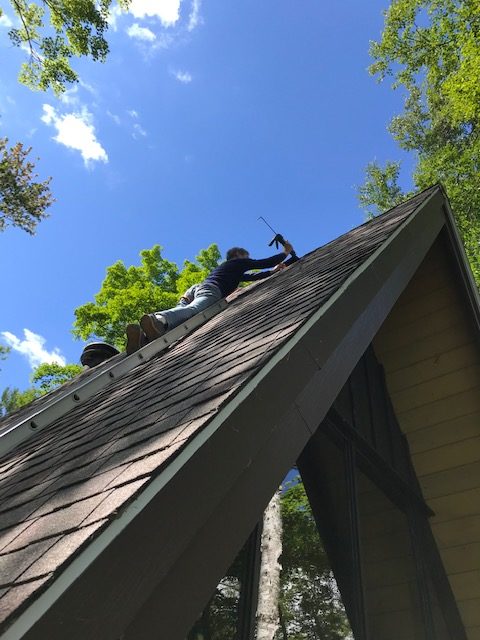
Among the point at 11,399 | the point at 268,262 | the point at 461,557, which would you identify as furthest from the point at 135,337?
the point at 11,399

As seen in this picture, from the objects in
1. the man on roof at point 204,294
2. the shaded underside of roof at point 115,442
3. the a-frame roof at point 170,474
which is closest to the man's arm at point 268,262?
the man on roof at point 204,294

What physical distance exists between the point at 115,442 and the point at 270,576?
1063mm

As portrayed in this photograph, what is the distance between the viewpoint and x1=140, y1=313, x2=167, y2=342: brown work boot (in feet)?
14.1

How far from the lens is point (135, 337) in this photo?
451 cm

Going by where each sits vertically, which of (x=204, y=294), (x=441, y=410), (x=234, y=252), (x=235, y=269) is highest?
(x=234, y=252)

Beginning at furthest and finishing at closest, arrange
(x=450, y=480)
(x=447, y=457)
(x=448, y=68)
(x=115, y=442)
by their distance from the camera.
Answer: (x=448, y=68) → (x=447, y=457) → (x=450, y=480) → (x=115, y=442)

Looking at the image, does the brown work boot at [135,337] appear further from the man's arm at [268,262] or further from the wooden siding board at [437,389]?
the wooden siding board at [437,389]

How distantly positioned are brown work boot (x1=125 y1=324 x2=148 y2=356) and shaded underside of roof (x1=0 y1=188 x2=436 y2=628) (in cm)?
98

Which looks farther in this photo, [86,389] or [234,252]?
[234,252]

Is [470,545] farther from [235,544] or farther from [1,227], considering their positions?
[1,227]

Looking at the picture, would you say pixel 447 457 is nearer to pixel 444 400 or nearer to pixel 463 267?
pixel 444 400

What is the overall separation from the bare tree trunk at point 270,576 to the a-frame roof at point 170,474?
872mm

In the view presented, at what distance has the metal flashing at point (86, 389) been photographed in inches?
126

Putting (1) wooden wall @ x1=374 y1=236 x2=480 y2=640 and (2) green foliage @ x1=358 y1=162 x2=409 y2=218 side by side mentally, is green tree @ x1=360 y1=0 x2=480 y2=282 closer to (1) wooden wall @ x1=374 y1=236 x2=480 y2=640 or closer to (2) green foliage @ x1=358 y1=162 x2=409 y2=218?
(2) green foliage @ x1=358 y1=162 x2=409 y2=218
